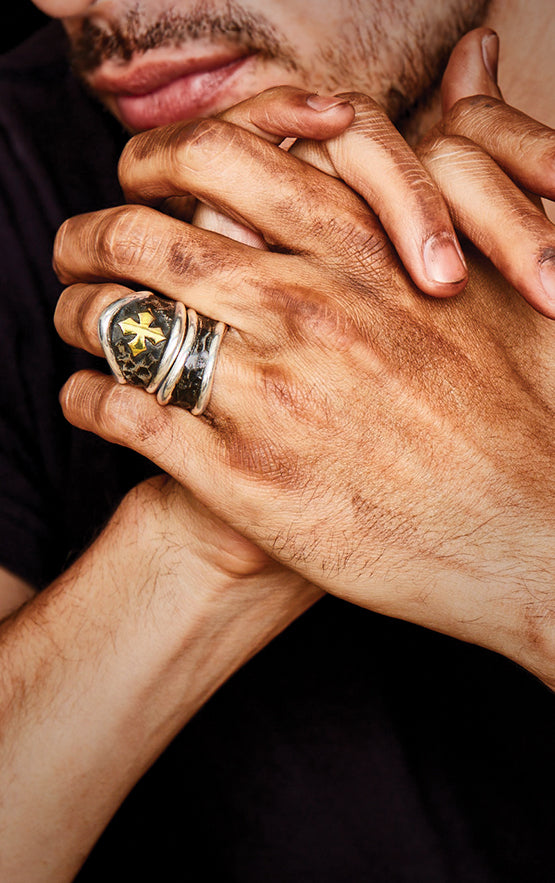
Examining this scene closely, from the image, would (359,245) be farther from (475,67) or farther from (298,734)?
(298,734)

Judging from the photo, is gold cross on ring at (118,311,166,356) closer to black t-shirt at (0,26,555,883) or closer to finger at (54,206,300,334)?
finger at (54,206,300,334)

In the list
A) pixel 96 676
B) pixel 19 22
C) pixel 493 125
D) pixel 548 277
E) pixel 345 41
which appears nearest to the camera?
pixel 548 277

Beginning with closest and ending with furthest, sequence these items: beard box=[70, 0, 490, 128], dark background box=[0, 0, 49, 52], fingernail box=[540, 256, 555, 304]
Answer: fingernail box=[540, 256, 555, 304] → beard box=[70, 0, 490, 128] → dark background box=[0, 0, 49, 52]

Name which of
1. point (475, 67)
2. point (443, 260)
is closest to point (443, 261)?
point (443, 260)

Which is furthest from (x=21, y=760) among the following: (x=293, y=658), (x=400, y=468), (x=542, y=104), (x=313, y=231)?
(x=542, y=104)

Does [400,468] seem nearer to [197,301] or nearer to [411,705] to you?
[197,301]

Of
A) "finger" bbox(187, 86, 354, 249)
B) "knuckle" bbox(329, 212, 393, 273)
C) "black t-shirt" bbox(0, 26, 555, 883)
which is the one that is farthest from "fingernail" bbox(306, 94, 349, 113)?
"black t-shirt" bbox(0, 26, 555, 883)

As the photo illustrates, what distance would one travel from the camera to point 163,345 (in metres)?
0.74

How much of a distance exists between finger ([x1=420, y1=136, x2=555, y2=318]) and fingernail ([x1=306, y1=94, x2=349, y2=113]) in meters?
0.13

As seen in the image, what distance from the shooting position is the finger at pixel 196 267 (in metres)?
0.76

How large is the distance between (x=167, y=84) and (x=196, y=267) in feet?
2.28

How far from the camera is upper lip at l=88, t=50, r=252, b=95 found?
120cm

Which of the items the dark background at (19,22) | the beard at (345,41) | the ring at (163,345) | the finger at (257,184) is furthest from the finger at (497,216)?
the dark background at (19,22)

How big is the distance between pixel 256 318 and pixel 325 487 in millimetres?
203
